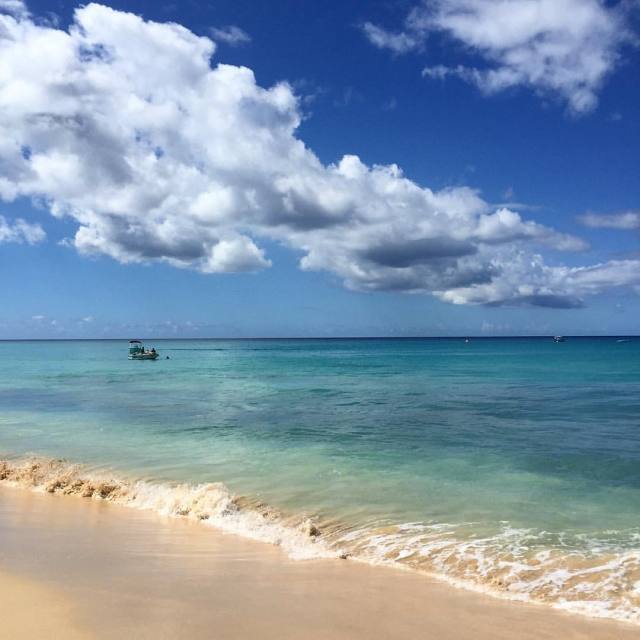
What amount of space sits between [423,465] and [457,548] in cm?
583

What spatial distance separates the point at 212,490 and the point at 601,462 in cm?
1062

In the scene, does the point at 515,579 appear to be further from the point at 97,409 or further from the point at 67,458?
the point at 97,409

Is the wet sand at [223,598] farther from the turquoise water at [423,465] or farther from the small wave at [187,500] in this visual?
the turquoise water at [423,465]

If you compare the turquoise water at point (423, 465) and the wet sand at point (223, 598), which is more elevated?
the wet sand at point (223, 598)

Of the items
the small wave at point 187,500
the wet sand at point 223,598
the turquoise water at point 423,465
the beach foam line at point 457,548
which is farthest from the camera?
the small wave at point 187,500

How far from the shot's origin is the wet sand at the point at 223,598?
582cm

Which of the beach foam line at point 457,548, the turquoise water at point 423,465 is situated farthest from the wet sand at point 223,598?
the turquoise water at point 423,465

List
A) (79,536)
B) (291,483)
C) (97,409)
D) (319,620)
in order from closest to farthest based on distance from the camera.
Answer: (319,620), (79,536), (291,483), (97,409)

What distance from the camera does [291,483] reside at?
41.8ft

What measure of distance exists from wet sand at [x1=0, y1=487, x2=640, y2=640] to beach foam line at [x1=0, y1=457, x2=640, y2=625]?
393mm

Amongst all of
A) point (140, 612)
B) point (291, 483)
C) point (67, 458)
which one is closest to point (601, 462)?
point (291, 483)

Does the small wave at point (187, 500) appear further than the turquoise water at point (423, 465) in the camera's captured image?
Yes

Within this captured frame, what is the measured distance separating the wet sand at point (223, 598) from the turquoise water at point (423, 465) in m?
0.77

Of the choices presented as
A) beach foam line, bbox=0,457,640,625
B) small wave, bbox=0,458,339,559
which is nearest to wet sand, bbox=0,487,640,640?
beach foam line, bbox=0,457,640,625
